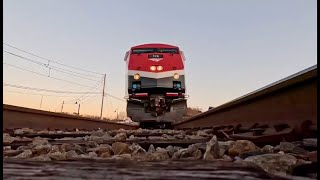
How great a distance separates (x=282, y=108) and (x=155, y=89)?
26.9ft

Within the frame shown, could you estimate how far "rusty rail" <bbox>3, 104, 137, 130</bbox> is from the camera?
5720 mm

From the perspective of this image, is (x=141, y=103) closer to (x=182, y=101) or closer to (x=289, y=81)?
(x=182, y=101)

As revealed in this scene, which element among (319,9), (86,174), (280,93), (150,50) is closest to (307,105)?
(280,93)

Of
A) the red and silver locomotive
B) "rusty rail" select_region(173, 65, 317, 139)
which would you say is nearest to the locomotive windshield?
the red and silver locomotive

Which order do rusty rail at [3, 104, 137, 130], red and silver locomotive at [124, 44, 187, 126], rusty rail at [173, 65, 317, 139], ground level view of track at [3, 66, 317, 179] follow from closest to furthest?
1. ground level view of track at [3, 66, 317, 179]
2. rusty rail at [173, 65, 317, 139]
3. rusty rail at [3, 104, 137, 130]
4. red and silver locomotive at [124, 44, 187, 126]

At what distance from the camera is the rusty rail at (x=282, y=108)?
2.69 metres

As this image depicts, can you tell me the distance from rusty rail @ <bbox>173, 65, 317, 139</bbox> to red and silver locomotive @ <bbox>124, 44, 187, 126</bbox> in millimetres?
5871

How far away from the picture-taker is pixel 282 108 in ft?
11.5

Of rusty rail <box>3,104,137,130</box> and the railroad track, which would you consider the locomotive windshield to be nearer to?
rusty rail <box>3,104,137,130</box>

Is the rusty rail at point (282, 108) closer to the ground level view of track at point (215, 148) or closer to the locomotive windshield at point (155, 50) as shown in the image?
the ground level view of track at point (215, 148)

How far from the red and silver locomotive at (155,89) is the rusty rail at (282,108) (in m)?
5.87

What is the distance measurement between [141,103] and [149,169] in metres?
10.6

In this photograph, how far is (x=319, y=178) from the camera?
0.90 metres

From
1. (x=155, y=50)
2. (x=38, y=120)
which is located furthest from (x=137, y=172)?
(x=155, y=50)
